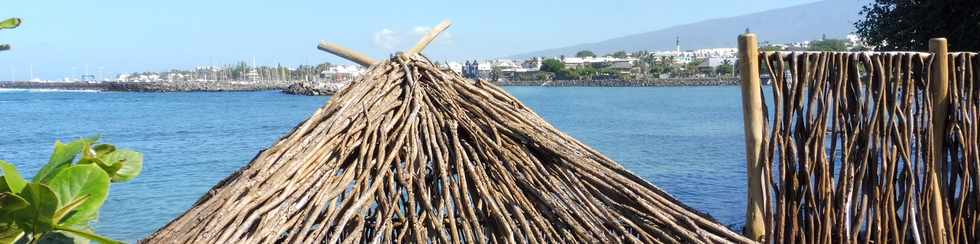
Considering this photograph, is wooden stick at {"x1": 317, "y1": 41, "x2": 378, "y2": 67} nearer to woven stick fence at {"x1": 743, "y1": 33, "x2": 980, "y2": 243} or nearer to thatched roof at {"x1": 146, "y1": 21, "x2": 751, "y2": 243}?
thatched roof at {"x1": 146, "y1": 21, "x2": 751, "y2": 243}

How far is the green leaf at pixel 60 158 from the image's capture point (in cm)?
94

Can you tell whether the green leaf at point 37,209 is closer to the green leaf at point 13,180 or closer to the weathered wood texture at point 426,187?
the green leaf at point 13,180

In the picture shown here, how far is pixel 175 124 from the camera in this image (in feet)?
138

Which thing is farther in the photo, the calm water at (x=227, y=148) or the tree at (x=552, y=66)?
the tree at (x=552, y=66)

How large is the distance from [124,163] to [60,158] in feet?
0.32

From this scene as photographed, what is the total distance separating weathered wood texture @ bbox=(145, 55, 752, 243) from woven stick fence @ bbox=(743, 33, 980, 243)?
34 cm

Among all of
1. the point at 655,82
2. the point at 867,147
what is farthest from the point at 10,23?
the point at 655,82

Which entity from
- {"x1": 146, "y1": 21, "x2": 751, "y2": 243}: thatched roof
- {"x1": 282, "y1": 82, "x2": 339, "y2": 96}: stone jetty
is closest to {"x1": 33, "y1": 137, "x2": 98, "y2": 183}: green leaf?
{"x1": 146, "y1": 21, "x2": 751, "y2": 243}: thatched roof

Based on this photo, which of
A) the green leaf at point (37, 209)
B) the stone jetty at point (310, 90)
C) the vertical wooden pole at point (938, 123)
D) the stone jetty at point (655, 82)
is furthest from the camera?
the stone jetty at point (655, 82)

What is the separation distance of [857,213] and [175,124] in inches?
1660

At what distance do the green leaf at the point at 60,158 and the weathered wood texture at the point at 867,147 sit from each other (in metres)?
2.37

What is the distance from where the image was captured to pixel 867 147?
3.05 meters

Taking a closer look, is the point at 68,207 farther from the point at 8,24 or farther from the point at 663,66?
the point at 663,66

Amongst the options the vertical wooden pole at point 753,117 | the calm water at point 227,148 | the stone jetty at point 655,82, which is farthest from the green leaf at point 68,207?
the stone jetty at point 655,82
